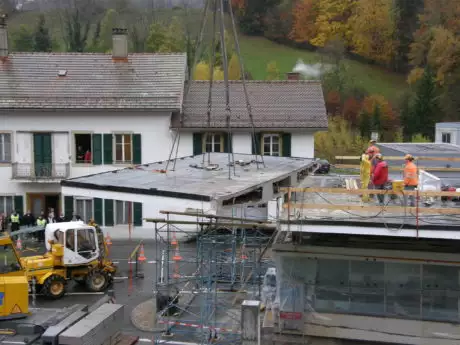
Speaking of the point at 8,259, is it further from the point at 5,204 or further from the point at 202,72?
the point at 202,72

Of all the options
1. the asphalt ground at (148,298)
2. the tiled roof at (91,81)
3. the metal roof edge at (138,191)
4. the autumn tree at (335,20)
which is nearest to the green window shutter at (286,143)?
the tiled roof at (91,81)

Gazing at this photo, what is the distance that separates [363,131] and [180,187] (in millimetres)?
42678

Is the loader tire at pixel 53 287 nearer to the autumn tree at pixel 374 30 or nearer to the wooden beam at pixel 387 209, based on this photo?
the wooden beam at pixel 387 209

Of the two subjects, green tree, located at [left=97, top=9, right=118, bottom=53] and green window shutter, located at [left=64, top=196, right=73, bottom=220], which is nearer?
green window shutter, located at [left=64, top=196, right=73, bottom=220]

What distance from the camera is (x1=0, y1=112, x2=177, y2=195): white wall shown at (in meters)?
32.1

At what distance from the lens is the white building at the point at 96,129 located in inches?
1262

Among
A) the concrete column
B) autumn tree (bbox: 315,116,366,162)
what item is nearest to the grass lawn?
autumn tree (bbox: 315,116,366,162)

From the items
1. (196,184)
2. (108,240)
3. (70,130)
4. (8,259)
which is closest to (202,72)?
(70,130)

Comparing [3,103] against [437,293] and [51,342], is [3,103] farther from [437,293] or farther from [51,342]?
[437,293]

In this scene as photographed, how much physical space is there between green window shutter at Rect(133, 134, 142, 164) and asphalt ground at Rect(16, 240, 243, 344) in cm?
550

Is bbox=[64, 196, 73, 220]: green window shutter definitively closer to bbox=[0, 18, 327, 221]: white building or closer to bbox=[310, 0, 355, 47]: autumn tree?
bbox=[0, 18, 327, 221]: white building

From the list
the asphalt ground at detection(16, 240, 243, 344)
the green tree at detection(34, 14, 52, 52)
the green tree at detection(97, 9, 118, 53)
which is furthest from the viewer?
the green tree at detection(97, 9, 118, 53)

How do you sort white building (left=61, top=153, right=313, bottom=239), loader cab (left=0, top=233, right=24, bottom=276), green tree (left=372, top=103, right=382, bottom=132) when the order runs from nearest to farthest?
white building (left=61, top=153, right=313, bottom=239)
loader cab (left=0, top=233, right=24, bottom=276)
green tree (left=372, top=103, right=382, bottom=132)

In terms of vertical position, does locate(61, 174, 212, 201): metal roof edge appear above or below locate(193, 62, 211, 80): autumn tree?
below
